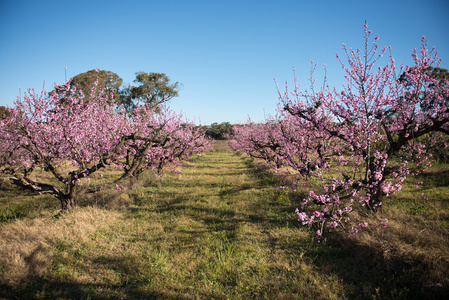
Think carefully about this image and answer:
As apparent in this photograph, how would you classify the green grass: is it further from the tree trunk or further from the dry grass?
the tree trunk

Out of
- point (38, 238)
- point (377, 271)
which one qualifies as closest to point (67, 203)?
point (38, 238)

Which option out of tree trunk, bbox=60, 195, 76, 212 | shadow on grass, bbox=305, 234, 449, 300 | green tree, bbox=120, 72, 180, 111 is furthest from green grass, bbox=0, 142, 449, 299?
green tree, bbox=120, 72, 180, 111

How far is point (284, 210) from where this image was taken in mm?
8133

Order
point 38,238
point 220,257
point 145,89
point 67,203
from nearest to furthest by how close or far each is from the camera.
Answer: point 220,257
point 38,238
point 67,203
point 145,89

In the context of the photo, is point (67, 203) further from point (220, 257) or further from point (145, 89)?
point (145, 89)

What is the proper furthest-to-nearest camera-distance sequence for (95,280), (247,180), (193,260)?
(247,180), (193,260), (95,280)

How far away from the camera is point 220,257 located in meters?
5.07

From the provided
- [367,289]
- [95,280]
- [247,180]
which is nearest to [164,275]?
[95,280]

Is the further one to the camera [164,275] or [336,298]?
[164,275]

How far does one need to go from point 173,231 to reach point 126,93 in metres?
35.3

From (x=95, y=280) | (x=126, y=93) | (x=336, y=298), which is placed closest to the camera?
(x=336, y=298)

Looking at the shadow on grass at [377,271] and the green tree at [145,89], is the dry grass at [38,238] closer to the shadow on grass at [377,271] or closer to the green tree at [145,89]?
the shadow on grass at [377,271]

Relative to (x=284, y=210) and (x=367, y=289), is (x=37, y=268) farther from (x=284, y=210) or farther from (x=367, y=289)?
(x=284, y=210)

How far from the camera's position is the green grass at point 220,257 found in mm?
3949
